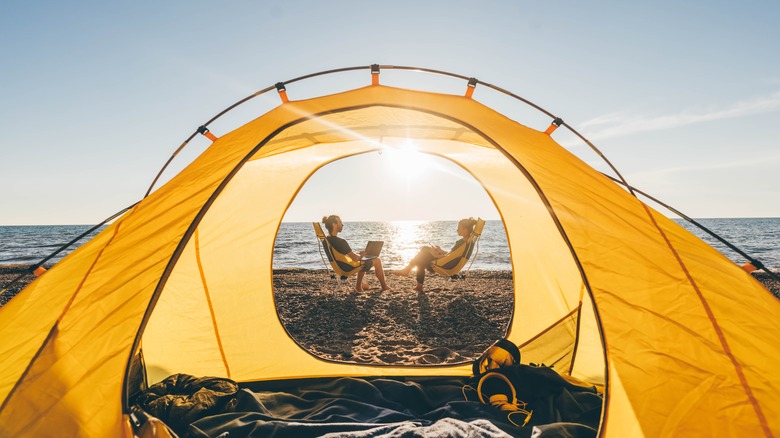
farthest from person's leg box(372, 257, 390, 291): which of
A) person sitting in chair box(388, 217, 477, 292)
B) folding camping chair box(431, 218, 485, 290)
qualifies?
folding camping chair box(431, 218, 485, 290)

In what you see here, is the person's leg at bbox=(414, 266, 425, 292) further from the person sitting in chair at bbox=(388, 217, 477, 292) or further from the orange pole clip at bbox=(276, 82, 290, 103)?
the orange pole clip at bbox=(276, 82, 290, 103)

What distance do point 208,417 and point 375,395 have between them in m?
1.17

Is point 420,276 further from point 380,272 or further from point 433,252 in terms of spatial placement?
point 380,272

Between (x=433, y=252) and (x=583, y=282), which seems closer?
(x=583, y=282)

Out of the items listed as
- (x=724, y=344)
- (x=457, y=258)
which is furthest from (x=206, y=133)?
(x=457, y=258)

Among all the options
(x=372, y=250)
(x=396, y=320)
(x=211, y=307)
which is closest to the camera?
(x=211, y=307)

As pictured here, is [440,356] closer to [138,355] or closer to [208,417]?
[208,417]

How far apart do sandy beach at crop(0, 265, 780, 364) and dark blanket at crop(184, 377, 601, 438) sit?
0.80m

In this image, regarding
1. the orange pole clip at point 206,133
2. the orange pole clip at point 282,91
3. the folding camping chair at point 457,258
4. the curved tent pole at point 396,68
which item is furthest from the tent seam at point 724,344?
the folding camping chair at point 457,258

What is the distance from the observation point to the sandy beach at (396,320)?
4625 mm

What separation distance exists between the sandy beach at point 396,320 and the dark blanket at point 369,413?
2.61 ft

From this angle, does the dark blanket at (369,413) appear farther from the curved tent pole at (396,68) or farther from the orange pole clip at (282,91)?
the orange pole clip at (282,91)

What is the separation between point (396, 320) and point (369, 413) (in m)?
3.57

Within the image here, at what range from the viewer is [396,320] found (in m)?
6.30
